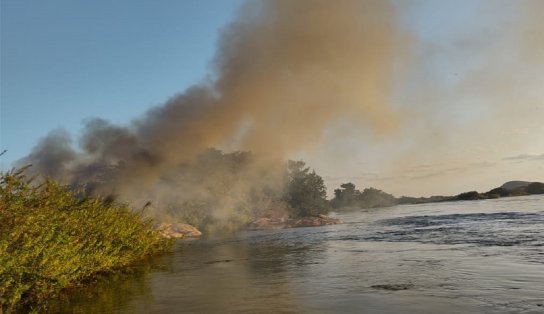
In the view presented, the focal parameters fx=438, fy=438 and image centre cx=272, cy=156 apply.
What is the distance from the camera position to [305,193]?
73625 millimetres

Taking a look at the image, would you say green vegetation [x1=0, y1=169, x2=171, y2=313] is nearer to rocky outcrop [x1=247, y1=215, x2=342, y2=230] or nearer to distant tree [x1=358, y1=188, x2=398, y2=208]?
rocky outcrop [x1=247, y1=215, x2=342, y2=230]

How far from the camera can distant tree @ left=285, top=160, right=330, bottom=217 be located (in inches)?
2857

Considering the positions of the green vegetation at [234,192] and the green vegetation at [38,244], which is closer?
the green vegetation at [38,244]

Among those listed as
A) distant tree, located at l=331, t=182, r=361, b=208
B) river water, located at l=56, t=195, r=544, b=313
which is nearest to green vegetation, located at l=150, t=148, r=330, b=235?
river water, located at l=56, t=195, r=544, b=313

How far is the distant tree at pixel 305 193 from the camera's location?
72562 mm

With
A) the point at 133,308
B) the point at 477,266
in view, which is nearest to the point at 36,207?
the point at 133,308

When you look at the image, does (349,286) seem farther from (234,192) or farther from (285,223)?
(234,192)

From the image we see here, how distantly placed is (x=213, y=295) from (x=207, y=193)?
51183 millimetres

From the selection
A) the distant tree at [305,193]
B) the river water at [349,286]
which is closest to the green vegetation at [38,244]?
the river water at [349,286]

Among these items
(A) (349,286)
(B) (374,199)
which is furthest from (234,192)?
(B) (374,199)

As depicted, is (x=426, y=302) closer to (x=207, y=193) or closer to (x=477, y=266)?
(x=477, y=266)

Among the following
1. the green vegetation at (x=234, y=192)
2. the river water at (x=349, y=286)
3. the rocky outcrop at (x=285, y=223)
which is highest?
the green vegetation at (x=234, y=192)

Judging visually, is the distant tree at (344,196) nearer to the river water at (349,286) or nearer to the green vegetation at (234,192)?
the green vegetation at (234,192)

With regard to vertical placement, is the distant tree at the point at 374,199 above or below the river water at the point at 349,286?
above
